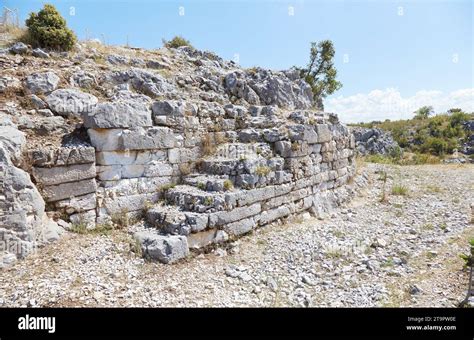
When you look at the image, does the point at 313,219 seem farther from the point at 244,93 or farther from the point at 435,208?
the point at 244,93

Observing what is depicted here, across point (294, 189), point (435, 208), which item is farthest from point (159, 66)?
point (435, 208)

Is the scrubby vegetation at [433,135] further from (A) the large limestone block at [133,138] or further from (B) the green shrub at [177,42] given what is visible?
(A) the large limestone block at [133,138]

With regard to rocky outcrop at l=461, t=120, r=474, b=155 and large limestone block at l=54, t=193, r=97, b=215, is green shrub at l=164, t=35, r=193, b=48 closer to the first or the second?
large limestone block at l=54, t=193, r=97, b=215

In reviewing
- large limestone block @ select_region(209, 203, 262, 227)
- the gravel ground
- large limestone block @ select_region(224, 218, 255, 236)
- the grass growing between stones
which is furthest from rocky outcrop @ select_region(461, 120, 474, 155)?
the grass growing between stones

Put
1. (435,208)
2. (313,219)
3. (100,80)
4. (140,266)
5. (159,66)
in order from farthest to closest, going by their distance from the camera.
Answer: (159,66)
(435,208)
(313,219)
(100,80)
(140,266)

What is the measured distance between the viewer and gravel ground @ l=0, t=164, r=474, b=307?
4555mm

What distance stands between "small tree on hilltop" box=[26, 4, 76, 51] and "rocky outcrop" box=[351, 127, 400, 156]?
72.1ft

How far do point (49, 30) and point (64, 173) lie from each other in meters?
6.09

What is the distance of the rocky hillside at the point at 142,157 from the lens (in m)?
5.49

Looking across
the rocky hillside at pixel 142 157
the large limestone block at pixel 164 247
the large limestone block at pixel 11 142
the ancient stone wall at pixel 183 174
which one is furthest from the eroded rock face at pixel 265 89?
the large limestone block at pixel 11 142

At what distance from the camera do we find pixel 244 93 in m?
11.4

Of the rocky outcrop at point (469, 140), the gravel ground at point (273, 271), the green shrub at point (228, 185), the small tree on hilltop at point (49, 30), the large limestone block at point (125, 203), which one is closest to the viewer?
the gravel ground at point (273, 271)

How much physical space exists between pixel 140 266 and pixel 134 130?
296cm

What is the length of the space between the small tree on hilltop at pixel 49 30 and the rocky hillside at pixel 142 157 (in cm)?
57
